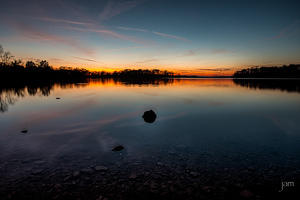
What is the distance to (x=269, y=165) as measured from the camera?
6797 millimetres

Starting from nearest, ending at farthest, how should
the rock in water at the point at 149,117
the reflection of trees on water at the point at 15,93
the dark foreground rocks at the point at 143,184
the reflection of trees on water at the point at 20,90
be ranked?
the dark foreground rocks at the point at 143,184 → the rock in water at the point at 149,117 → the reflection of trees on water at the point at 15,93 → the reflection of trees on water at the point at 20,90

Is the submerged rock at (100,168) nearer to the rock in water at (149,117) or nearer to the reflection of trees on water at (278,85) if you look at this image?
the rock in water at (149,117)

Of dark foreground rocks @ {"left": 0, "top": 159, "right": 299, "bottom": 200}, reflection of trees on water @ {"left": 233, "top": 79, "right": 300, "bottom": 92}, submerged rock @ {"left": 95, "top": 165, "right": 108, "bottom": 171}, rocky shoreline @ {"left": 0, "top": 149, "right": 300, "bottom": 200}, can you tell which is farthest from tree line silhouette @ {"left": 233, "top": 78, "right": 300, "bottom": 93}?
submerged rock @ {"left": 95, "top": 165, "right": 108, "bottom": 171}

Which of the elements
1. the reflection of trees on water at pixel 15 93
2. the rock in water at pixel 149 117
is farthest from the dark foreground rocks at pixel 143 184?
the reflection of trees on water at pixel 15 93

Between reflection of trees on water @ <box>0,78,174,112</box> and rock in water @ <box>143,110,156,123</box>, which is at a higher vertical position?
reflection of trees on water @ <box>0,78,174,112</box>

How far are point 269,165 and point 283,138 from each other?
538 cm

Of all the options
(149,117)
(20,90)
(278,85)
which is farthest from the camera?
(278,85)

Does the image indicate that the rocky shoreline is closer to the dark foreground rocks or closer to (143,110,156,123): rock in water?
the dark foreground rocks

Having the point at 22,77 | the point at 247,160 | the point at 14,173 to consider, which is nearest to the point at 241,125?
the point at 247,160

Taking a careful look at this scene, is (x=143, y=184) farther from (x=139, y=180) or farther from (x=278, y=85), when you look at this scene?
(x=278, y=85)

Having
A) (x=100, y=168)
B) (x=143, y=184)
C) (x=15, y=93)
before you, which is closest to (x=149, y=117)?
(x=100, y=168)

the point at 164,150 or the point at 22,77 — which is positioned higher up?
the point at 22,77

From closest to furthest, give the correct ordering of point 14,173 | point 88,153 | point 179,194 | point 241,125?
point 179,194
point 14,173
point 88,153
point 241,125

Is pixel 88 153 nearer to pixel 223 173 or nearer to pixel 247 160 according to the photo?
pixel 223 173
